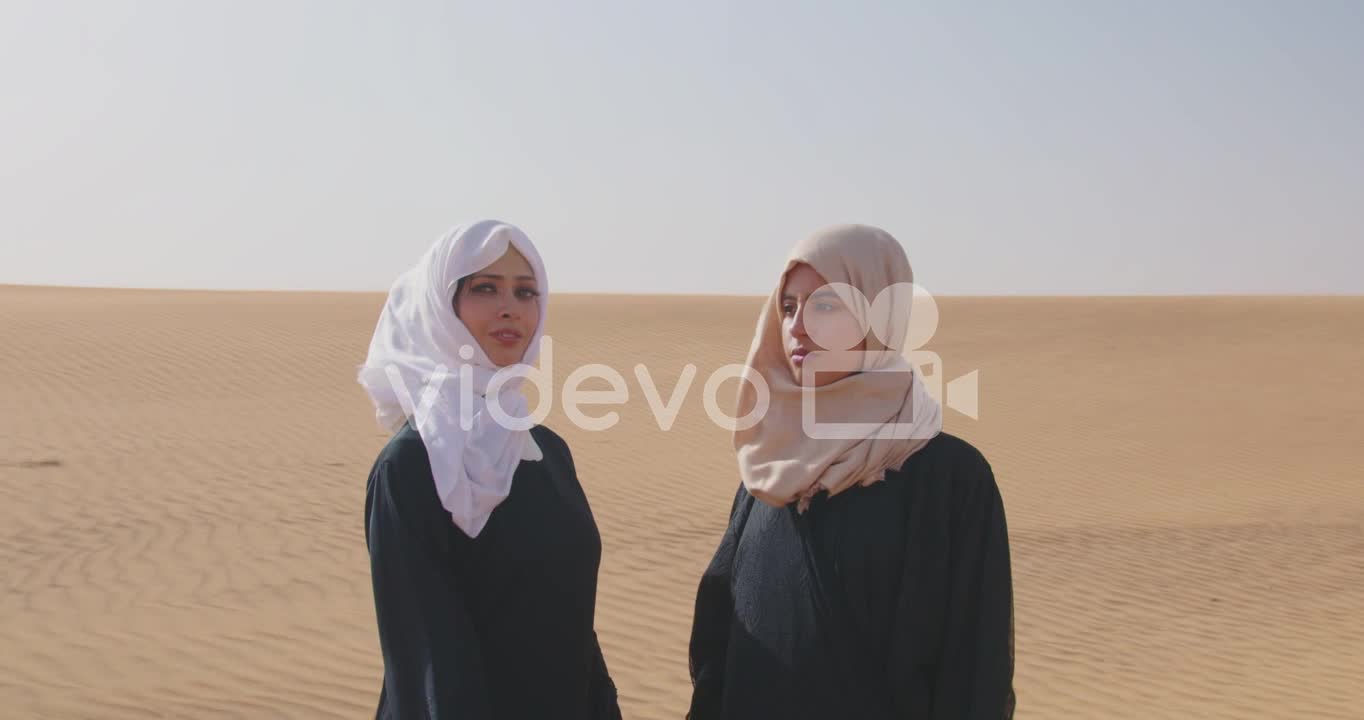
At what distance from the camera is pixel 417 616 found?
234 centimetres

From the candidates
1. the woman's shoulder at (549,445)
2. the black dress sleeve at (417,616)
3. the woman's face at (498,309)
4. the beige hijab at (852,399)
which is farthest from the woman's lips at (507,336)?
the beige hijab at (852,399)

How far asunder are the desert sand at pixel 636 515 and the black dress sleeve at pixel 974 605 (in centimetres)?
349

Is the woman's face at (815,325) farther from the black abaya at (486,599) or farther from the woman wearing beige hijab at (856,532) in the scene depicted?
the black abaya at (486,599)

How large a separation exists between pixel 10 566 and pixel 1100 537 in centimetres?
907

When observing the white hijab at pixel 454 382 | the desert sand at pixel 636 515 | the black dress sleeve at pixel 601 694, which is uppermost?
the white hijab at pixel 454 382

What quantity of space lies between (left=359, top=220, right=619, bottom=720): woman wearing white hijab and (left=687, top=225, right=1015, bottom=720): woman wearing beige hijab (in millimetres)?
440

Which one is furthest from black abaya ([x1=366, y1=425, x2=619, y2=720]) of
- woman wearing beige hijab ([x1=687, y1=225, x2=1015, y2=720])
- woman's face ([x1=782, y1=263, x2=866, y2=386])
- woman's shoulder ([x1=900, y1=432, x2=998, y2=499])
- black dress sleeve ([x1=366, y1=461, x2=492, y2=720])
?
woman's shoulder ([x1=900, y1=432, x2=998, y2=499])

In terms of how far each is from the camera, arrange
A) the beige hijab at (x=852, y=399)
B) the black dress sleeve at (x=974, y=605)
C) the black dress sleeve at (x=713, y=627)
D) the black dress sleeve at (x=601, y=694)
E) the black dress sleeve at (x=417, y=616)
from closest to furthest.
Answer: the black dress sleeve at (x=417, y=616), the black dress sleeve at (x=974, y=605), the beige hijab at (x=852, y=399), the black dress sleeve at (x=601, y=694), the black dress sleeve at (x=713, y=627)

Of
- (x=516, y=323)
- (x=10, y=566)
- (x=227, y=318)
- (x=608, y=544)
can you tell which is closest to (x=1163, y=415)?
(x=608, y=544)

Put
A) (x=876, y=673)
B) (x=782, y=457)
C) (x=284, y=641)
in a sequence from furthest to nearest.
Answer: (x=284, y=641) < (x=782, y=457) < (x=876, y=673)

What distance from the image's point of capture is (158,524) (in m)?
9.41

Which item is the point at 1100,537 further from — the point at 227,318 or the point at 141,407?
the point at 227,318

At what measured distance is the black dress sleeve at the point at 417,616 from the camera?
2.34m

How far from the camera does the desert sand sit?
6.20 metres
